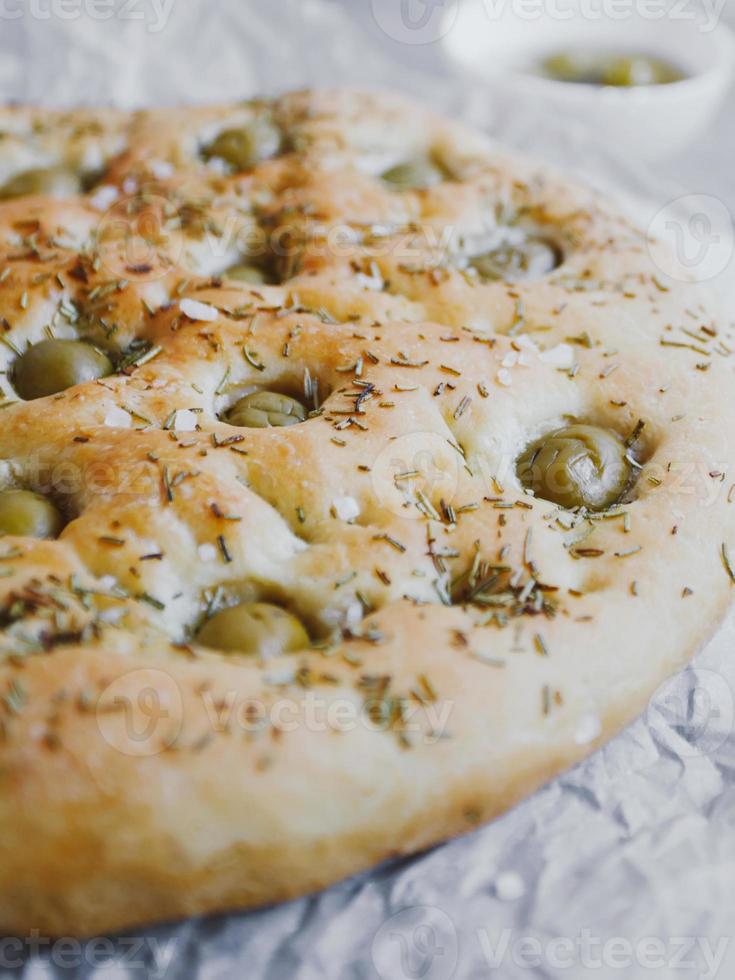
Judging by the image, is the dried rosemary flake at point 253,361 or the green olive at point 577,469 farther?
the dried rosemary flake at point 253,361

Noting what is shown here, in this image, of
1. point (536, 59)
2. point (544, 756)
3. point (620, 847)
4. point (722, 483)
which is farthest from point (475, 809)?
point (536, 59)

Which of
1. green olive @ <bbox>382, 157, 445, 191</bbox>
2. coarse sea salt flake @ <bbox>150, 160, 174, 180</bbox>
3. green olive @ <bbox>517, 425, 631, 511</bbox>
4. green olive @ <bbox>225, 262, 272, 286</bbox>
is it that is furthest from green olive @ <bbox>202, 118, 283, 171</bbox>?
green olive @ <bbox>517, 425, 631, 511</bbox>

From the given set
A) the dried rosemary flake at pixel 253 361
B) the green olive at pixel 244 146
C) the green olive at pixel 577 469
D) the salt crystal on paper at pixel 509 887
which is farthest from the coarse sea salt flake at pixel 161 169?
the salt crystal on paper at pixel 509 887

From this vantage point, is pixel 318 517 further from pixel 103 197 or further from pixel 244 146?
pixel 244 146

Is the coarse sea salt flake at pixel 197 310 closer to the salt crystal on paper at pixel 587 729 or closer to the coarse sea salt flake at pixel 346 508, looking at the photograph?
the coarse sea salt flake at pixel 346 508

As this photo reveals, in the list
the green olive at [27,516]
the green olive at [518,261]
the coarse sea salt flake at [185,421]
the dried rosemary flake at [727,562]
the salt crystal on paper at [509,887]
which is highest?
the green olive at [518,261]

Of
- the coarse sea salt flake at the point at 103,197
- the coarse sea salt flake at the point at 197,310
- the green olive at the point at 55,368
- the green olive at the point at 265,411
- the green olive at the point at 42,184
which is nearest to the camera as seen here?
the green olive at the point at 265,411
